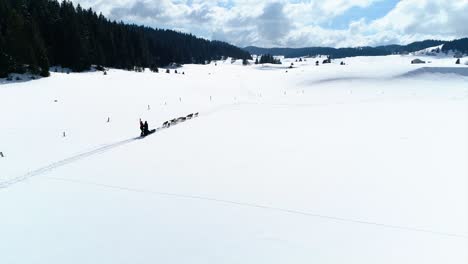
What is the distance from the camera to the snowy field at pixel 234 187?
1047 centimetres

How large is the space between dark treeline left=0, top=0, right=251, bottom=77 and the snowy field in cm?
1389

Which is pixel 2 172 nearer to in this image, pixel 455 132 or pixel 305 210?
pixel 305 210

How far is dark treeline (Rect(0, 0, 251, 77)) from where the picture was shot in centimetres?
4562

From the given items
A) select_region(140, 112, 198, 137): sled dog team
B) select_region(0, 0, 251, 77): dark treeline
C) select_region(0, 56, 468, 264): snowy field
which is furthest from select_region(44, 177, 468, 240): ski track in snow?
select_region(0, 0, 251, 77): dark treeline

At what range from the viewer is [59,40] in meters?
60.0

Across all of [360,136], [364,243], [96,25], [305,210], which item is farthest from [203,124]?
[96,25]

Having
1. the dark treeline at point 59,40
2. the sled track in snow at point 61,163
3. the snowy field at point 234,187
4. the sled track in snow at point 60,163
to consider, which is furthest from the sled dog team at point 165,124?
the dark treeline at point 59,40

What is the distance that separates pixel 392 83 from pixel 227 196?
179 feet

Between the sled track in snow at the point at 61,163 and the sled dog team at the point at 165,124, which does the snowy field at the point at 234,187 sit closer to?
the sled track in snow at the point at 61,163

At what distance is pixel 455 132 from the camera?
81.5 ft

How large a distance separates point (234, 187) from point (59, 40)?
190 feet

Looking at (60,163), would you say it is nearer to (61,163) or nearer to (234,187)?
(61,163)

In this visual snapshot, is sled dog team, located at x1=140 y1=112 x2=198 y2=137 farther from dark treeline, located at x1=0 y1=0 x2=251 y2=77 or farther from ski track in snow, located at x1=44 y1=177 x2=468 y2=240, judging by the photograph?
dark treeline, located at x1=0 y1=0 x2=251 y2=77

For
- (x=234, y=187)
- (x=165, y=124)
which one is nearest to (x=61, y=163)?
(x=234, y=187)
